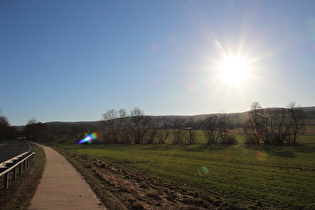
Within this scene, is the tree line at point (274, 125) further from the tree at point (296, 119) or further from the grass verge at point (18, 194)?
the grass verge at point (18, 194)

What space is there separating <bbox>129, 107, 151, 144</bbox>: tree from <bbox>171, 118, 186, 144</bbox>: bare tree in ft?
30.4

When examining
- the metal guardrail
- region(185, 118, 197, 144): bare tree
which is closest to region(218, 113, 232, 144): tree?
region(185, 118, 197, 144): bare tree

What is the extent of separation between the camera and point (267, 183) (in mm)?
11758

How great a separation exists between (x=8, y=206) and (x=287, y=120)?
5780 centimetres

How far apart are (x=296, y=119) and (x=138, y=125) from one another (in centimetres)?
4452

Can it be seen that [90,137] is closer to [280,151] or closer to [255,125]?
[255,125]

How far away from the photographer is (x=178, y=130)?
214 ft

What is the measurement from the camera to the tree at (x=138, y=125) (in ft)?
221

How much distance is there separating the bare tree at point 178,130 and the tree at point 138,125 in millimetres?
9270

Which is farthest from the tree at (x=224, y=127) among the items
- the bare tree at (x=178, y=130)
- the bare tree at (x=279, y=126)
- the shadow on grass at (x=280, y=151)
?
the shadow on grass at (x=280, y=151)

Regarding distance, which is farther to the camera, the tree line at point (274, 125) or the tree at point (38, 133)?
the tree at point (38, 133)

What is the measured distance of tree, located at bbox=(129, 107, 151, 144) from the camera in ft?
221

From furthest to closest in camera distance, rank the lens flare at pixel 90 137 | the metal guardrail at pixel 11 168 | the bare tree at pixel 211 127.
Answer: the lens flare at pixel 90 137, the bare tree at pixel 211 127, the metal guardrail at pixel 11 168

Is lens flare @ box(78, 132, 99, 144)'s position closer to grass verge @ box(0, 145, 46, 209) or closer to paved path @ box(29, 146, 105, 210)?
grass verge @ box(0, 145, 46, 209)
